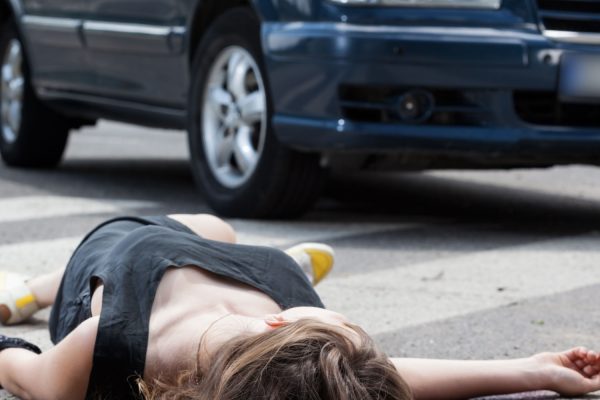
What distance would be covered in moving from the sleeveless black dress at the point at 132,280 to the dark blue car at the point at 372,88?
1.88m

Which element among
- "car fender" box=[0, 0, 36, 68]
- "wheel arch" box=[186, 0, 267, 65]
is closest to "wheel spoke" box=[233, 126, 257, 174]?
"wheel arch" box=[186, 0, 267, 65]

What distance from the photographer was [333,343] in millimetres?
2607

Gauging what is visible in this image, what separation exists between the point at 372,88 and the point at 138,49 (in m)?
1.61

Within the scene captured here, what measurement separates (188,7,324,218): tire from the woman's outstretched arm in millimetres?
2693

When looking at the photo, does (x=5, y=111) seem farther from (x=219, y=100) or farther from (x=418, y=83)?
(x=418, y=83)

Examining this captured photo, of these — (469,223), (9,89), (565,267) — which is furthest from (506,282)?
(9,89)

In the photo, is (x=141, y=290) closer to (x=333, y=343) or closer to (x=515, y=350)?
(x=333, y=343)

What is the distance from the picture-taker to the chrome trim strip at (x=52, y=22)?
24.1ft

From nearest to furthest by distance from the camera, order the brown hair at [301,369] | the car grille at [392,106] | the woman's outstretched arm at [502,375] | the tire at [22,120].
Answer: the brown hair at [301,369] → the woman's outstretched arm at [502,375] → the car grille at [392,106] → the tire at [22,120]

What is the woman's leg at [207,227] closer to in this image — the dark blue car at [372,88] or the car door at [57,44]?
the dark blue car at [372,88]

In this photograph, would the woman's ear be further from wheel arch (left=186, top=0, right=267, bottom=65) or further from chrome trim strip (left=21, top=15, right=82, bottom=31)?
chrome trim strip (left=21, top=15, right=82, bottom=31)

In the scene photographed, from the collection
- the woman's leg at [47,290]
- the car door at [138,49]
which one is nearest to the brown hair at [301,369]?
the woman's leg at [47,290]

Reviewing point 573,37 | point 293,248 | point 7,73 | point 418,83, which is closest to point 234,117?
point 418,83

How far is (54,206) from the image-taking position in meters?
6.50
